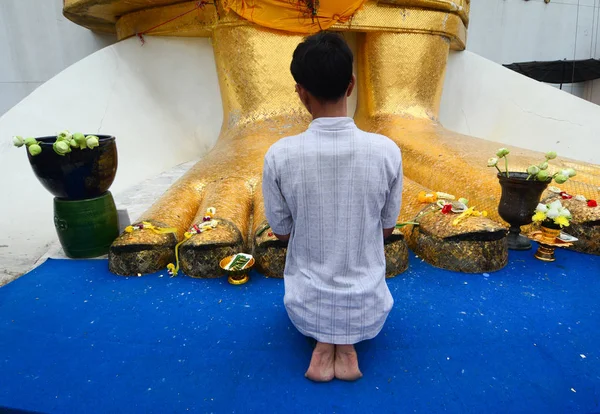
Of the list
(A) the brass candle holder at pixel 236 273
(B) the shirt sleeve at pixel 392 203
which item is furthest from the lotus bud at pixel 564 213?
(A) the brass candle holder at pixel 236 273

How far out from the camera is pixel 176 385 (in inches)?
36.5

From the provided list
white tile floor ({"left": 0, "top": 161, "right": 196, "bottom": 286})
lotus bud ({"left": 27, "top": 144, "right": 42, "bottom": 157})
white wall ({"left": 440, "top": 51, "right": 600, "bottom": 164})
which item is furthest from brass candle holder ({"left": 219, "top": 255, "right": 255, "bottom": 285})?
white wall ({"left": 440, "top": 51, "right": 600, "bottom": 164})

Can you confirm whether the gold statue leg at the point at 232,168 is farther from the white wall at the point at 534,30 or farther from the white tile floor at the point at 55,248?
the white wall at the point at 534,30

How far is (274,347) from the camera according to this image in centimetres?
105

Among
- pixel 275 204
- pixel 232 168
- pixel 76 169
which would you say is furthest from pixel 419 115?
pixel 76 169

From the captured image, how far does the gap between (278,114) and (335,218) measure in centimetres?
124

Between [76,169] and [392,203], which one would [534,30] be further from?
[76,169]

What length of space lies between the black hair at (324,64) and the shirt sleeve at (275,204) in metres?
0.19

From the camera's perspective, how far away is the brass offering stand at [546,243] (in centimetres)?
144

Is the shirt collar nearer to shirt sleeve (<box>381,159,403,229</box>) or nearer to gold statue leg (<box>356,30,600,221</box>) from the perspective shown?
shirt sleeve (<box>381,159,403,229</box>)

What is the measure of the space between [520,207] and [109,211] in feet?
4.92

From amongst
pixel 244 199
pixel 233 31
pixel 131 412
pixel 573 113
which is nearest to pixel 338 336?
pixel 131 412

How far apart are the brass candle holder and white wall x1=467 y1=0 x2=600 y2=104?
13.5 feet

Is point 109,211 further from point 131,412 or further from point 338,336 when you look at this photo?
point 338,336
